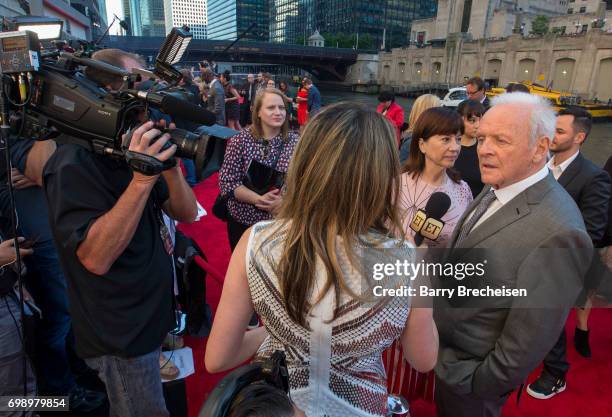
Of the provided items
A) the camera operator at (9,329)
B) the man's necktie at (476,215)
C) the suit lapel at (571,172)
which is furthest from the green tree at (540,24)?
the camera operator at (9,329)

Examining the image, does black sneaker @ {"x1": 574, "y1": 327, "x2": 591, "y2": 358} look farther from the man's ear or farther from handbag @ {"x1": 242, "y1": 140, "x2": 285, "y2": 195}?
handbag @ {"x1": 242, "y1": 140, "x2": 285, "y2": 195}

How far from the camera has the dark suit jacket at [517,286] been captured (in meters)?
1.35

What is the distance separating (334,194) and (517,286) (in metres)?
0.95

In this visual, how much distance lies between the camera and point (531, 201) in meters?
1.46

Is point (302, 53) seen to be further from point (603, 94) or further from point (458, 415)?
point (458, 415)

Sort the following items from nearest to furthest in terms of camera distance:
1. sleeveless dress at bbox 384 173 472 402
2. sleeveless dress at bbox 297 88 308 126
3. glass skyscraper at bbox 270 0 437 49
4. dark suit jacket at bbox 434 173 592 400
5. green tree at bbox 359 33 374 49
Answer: dark suit jacket at bbox 434 173 592 400
sleeveless dress at bbox 384 173 472 402
sleeveless dress at bbox 297 88 308 126
green tree at bbox 359 33 374 49
glass skyscraper at bbox 270 0 437 49

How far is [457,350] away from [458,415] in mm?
307

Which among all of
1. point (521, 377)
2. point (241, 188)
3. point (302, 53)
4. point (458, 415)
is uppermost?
point (302, 53)

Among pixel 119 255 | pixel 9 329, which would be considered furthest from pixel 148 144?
pixel 9 329

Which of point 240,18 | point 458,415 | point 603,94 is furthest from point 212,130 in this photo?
A: point 240,18

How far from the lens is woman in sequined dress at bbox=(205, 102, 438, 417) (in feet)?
2.96

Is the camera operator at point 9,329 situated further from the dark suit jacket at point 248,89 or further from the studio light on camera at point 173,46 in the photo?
the dark suit jacket at point 248,89

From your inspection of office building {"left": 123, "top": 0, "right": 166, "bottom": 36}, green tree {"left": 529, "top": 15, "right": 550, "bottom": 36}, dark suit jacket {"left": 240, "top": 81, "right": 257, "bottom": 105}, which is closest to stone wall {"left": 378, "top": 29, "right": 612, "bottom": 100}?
green tree {"left": 529, "top": 15, "right": 550, "bottom": 36}

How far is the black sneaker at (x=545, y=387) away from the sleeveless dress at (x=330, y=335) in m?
2.01
